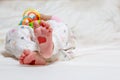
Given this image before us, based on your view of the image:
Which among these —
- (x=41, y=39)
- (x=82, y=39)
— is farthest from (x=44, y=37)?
(x=82, y=39)

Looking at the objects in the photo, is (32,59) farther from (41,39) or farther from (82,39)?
(82,39)

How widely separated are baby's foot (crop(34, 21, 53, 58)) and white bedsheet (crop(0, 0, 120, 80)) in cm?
6

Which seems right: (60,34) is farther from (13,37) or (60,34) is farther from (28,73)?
(28,73)

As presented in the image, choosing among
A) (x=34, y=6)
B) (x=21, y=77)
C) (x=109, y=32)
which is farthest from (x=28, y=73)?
(x=34, y=6)

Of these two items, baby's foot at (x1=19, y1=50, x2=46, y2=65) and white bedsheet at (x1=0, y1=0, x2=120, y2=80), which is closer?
white bedsheet at (x1=0, y1=0, x2=120, y2=80)

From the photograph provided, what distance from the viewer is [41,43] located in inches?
38.0

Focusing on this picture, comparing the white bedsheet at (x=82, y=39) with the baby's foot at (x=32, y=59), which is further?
the baby's foot at (x=32, y=59)

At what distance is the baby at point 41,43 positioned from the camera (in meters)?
0.96

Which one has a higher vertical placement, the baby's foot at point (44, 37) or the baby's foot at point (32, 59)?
the baby's foot at point (44, 37)

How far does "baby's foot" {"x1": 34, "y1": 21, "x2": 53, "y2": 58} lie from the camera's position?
94cm

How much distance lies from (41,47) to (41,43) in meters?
0.02

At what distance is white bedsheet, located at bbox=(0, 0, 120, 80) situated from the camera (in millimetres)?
901

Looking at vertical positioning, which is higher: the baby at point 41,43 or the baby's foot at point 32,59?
the baby at point 41,43

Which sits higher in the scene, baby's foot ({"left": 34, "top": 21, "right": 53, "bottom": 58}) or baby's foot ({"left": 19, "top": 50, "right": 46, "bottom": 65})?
baby's foot ({"left": 34, "top": 21, "right": 53, "bottom": 58})
